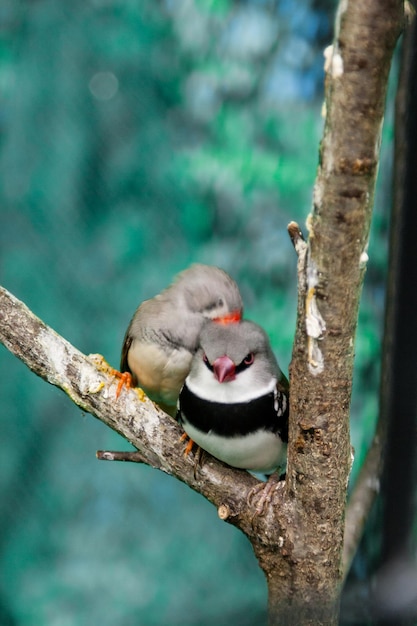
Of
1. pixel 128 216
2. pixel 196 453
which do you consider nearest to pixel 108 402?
pixel 196 453

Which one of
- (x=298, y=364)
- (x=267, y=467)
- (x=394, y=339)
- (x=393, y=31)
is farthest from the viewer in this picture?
(x=394, y=339)

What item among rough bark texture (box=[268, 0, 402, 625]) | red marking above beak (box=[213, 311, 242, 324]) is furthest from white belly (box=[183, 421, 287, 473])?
red marking above beak (box=[213, 311, 242, 324])

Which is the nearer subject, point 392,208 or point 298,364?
point 298,364

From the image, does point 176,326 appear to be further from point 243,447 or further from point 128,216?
point 128,216

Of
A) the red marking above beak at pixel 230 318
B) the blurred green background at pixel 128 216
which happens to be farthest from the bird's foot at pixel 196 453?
the blurred green background at pixel 128 216

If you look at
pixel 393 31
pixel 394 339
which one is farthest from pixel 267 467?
pixel 393 31

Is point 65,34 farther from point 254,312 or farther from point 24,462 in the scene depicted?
point 24,462

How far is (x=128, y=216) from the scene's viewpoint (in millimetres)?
1950

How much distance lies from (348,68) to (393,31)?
6 centimetres

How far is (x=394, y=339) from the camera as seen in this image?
5.95 feet

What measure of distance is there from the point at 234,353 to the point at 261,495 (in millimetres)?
239

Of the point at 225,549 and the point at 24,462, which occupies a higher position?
the point at 24,462

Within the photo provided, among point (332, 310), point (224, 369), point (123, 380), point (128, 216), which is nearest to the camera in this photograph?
point (332, 310)

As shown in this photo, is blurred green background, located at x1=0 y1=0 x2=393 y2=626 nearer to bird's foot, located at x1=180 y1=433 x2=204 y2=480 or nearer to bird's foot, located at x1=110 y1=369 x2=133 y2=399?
bird's foot, located at x1=110 y1=369 x2=133 y2=399
